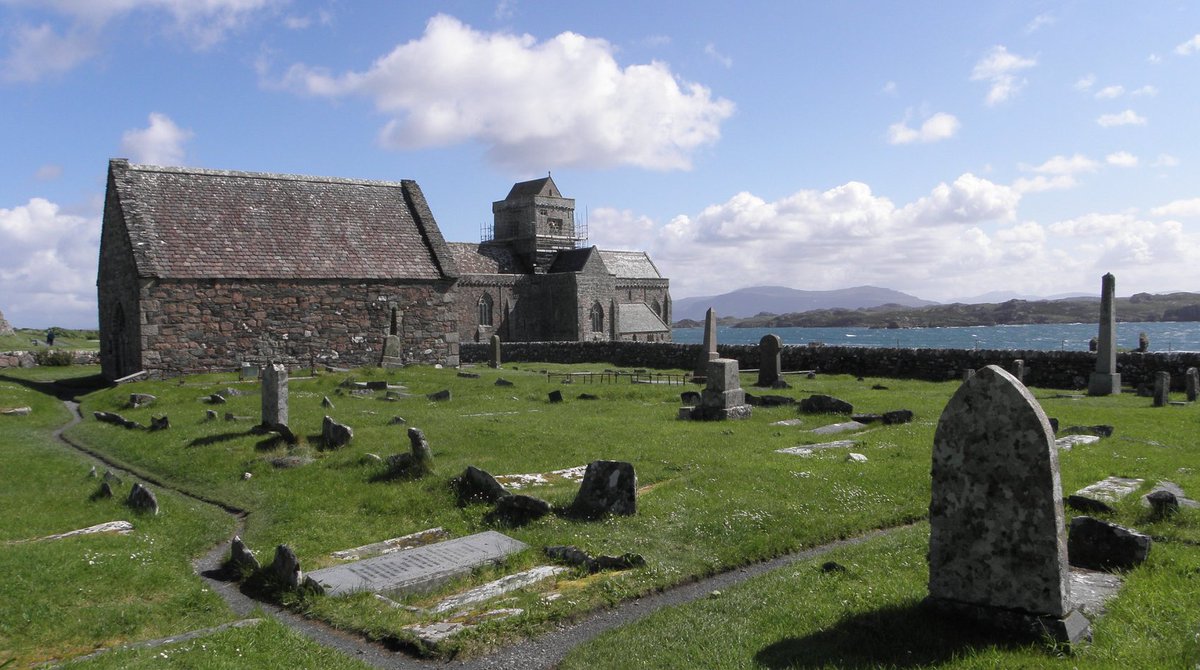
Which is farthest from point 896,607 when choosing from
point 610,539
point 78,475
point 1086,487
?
point 78,475

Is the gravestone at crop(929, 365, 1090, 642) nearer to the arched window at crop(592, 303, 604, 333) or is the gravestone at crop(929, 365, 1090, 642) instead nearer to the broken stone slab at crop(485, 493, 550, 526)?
the broken stone slab at crop(485, 493, 550, 526)

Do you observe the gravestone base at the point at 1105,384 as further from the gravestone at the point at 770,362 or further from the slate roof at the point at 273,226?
the slate roof at the point at 273,226

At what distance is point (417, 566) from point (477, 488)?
261 centimetres

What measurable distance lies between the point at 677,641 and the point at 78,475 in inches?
475

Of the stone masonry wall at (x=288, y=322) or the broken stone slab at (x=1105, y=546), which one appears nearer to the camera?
the broken stone slab at (x=1105, y=546)

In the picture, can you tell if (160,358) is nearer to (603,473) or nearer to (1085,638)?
(603,473)

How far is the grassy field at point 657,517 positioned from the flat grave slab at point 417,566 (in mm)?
186

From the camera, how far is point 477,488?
11266 mm

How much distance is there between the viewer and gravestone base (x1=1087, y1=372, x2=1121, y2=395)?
928 inches

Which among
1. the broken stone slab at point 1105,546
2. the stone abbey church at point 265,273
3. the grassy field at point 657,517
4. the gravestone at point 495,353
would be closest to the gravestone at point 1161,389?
the grassy field at point 657,517

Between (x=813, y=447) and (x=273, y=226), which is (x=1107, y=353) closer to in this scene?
(x=813, y=447)

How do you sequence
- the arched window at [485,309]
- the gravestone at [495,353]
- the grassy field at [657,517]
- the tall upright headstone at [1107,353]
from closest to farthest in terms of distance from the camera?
the grassy field at [657,517]
the tall upright headstone at [1107,353]
the gravestone at [495,353]
the arched window at [485,309]

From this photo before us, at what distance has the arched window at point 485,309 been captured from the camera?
65.6 m

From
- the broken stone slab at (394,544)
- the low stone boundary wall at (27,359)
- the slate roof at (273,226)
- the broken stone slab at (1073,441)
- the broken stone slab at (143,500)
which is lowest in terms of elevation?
the broken stone slab at (394,544)
